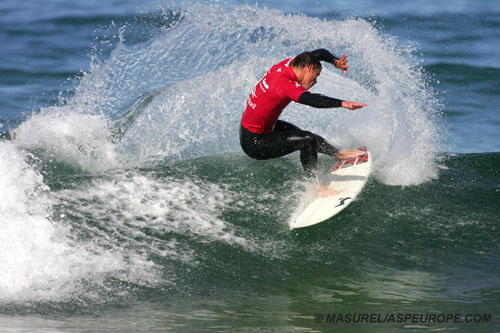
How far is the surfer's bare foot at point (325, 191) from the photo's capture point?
6889 millimetres

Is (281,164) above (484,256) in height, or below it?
above

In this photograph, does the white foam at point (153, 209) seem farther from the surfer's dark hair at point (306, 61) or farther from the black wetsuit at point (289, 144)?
the surfer's dark hair at point (306, 61)

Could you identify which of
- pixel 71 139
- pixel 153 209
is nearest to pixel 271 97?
pixel 153 209

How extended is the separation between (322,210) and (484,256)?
168 cm

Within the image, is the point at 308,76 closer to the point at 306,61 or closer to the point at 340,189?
the point at 306,61

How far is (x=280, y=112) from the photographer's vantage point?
6.78 metres

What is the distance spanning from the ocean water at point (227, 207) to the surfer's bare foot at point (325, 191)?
0.29 metres

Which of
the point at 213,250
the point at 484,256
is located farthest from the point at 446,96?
the point at 213,250

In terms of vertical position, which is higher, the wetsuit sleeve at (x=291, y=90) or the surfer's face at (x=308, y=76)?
the surfer's face at (x=308, y=76)

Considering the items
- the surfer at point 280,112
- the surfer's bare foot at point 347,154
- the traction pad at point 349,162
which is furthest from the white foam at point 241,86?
the surfer at point 280,112

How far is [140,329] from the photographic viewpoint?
15.7ft

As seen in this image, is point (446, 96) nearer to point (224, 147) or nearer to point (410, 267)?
point (224, 147)

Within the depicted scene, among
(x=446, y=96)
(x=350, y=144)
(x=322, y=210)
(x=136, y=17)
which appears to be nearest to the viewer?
(x=322, y=210)

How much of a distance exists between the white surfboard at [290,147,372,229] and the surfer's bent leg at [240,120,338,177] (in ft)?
1.21
